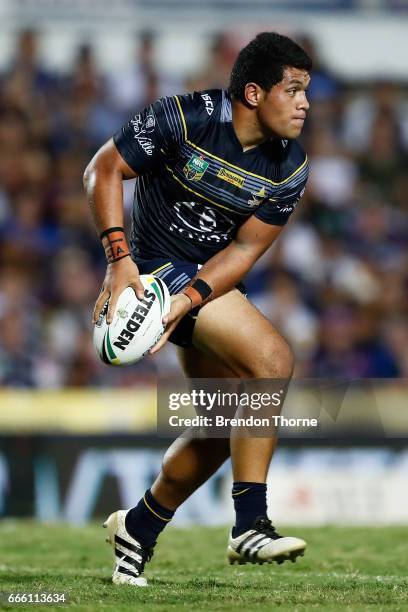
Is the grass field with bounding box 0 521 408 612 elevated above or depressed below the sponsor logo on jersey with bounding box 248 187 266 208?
below

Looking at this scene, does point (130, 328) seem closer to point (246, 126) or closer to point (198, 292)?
point (198, 292)

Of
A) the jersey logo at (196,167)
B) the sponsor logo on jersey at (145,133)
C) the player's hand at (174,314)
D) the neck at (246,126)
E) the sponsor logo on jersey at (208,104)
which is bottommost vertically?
the player's hand at (174,314)

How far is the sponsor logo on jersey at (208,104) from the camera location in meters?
5.75

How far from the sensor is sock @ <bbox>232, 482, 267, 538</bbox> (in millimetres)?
5578

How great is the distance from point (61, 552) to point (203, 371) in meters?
2.25

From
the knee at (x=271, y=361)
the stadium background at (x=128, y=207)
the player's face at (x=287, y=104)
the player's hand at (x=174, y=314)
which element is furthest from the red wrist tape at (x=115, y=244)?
the stadium background at (x=128, y=207)

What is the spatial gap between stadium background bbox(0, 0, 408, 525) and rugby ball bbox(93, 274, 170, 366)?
4.35m

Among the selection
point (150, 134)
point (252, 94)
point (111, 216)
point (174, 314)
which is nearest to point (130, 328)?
point (174, 314)

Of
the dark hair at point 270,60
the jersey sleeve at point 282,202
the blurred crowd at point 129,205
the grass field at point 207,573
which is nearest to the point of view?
the grass field at point 207,573

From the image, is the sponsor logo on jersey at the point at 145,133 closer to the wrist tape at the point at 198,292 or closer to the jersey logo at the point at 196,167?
the jersey logo at the point at 196,167

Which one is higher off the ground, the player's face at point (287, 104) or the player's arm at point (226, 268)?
the player's face at point (287, 104)

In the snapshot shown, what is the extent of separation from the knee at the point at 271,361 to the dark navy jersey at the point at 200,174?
0.62m

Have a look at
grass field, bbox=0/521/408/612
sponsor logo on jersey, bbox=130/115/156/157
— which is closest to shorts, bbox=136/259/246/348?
sponsor logo on jersey, bbox=130/115/156/157

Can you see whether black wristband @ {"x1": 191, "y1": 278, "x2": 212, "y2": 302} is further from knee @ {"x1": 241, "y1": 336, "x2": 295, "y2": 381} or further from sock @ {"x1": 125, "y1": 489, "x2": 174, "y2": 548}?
sock @ {"x1": 125, "y1": 489, "x2": 174, "y2": 548}
